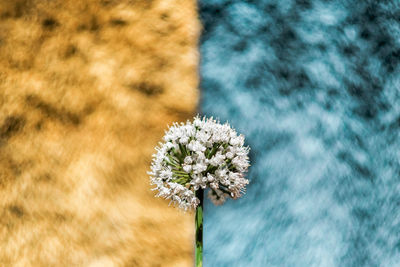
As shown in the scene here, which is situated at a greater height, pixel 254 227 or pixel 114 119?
pixel 114 119

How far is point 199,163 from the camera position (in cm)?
84

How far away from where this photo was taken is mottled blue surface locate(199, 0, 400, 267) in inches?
49.2

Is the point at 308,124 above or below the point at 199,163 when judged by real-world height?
below

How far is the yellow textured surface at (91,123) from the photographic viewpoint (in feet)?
3.87

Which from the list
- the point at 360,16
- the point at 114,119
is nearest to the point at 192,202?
the point at 114,119

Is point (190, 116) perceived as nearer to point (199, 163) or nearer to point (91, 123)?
point (91, 123)

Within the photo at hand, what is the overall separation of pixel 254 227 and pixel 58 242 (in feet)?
1.80

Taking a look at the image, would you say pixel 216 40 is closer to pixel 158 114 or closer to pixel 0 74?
pixel 158 114

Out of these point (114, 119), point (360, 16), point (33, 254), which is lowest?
point (33, 254)

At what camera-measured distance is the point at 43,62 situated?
4.17ft

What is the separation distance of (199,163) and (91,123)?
517mm

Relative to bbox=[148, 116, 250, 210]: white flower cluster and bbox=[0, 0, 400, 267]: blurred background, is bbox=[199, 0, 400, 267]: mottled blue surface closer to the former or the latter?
bbox=[0, 0, 400, 267]: blurred background

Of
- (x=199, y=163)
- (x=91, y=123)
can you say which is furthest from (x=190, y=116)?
(x=199, y=163)

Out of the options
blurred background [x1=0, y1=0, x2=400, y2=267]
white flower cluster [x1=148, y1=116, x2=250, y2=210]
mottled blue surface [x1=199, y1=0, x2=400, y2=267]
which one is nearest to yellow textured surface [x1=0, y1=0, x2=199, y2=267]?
blurred background [x1=0, y1=0, x2=400, y2=267]
